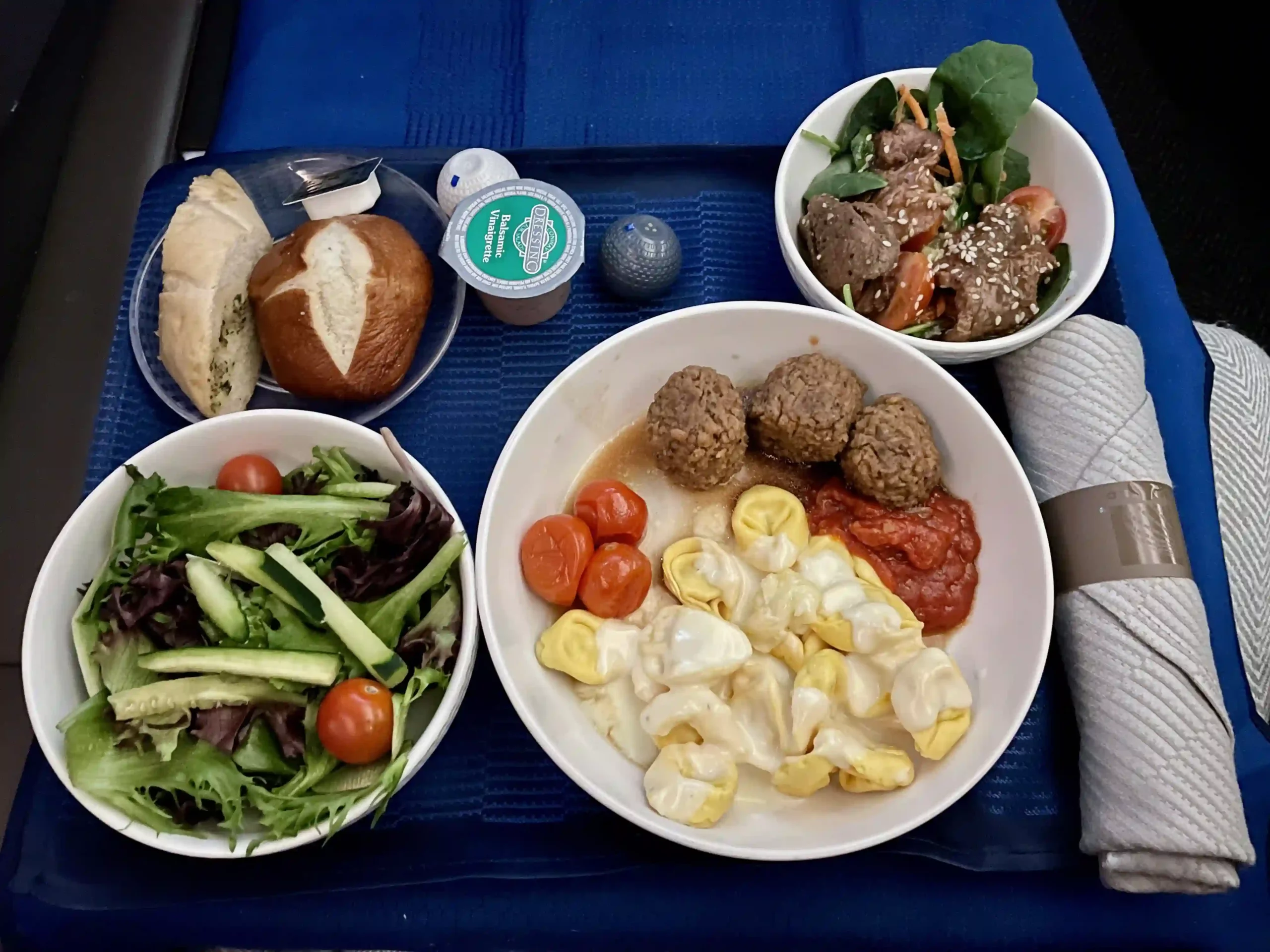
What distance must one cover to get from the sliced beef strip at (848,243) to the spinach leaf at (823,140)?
14 cm

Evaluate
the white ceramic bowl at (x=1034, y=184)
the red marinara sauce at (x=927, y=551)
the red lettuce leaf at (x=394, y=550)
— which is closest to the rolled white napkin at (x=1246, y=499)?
the white ceramic bowl at (x=1034, y=184)

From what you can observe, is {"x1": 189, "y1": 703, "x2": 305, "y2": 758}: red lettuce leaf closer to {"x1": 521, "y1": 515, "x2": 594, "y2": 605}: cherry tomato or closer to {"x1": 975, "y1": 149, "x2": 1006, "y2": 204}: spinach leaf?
{"x1": 521, "y1": 515, "x2": 594, "y2": 605}: cherry tomato

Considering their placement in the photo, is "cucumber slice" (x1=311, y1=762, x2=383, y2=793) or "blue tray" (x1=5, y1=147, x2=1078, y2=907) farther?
"blue tray" (x1=5, y1=147, x2=1078, y2=907)

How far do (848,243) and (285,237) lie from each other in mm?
1028

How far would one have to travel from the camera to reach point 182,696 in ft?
3.71

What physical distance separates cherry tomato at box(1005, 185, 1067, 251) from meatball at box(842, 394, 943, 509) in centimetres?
47

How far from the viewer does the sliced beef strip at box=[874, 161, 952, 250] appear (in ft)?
4.78

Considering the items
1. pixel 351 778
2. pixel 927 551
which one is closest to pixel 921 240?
pixel 927 551

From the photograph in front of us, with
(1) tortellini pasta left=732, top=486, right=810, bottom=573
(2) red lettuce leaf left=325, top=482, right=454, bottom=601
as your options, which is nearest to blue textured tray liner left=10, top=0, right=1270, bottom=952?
(2) red lettuce leaf left=325, top=482, right=454, bottom=601

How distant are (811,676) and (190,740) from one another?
→ 85 cm

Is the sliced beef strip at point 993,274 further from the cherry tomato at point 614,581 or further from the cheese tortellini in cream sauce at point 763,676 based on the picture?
the cherry tomato at point 614,581

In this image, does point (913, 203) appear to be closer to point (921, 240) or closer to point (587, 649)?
point (921, 240)

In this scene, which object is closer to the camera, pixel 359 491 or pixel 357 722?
pixel 357 722

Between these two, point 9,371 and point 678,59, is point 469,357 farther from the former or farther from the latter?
point 9,371
